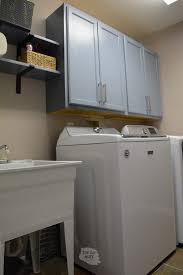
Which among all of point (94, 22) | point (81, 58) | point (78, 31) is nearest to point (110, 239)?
point (81, 58)

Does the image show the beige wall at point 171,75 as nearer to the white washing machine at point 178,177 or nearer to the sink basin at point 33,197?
the white washing machine at point 178,177

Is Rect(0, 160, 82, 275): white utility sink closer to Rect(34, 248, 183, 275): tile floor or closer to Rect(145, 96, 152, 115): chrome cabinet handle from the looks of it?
Rect(34, 248, 183, 275): tile floor

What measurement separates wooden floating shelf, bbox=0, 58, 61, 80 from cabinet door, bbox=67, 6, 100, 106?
18 cm

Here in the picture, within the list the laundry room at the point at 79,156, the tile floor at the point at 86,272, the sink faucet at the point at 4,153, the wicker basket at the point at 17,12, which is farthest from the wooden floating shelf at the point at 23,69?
the tile floor at the point at 86,272

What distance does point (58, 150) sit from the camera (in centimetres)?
190

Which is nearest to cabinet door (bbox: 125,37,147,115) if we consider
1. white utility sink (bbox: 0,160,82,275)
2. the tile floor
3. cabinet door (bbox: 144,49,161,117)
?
cabinet door (bbox: 144,49,161,117)

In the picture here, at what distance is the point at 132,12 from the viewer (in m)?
2.48

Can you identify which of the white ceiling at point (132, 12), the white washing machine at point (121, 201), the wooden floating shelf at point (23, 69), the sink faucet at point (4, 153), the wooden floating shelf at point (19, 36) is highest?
the white ceiling at point (132, 12)

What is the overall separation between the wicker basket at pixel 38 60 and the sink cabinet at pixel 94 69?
95mm

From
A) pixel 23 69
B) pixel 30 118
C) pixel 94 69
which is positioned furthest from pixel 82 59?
pixel 30 118

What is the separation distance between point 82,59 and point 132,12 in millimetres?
1110

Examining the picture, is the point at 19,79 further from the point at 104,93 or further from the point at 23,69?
the point at 104,93

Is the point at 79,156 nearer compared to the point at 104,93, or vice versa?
the point at 79,156

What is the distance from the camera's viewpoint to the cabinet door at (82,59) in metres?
1.83
